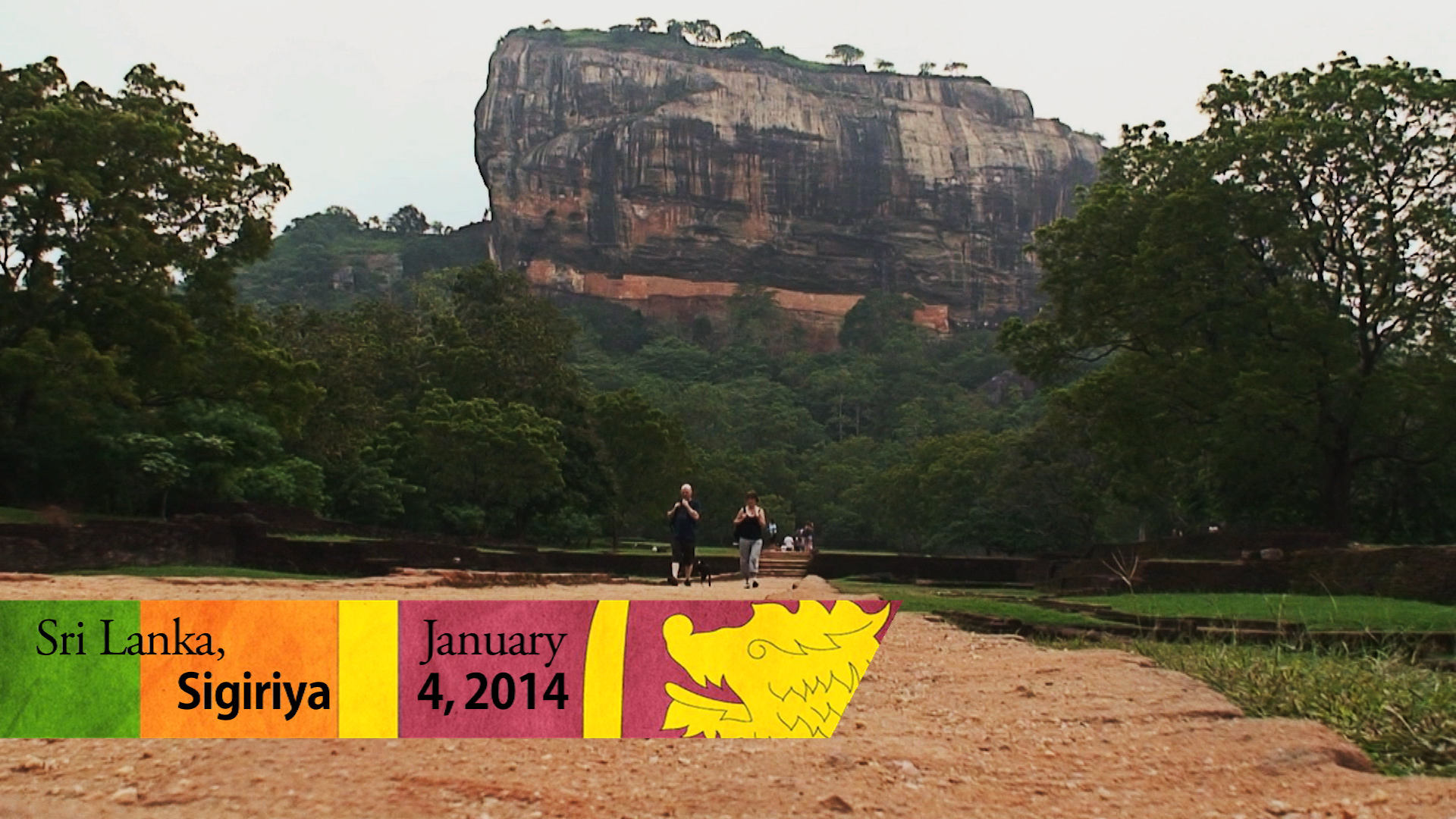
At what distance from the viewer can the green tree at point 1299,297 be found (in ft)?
76.0

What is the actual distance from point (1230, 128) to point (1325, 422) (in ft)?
17.6

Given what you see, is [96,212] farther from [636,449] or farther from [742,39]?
[742,39]

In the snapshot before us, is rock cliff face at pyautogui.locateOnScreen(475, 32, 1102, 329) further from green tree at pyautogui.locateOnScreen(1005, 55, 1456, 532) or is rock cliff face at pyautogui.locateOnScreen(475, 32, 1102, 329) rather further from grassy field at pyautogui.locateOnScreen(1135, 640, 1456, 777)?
grassy field at pyautogui.locateOnScreen(1135, 640, 1456, 777)

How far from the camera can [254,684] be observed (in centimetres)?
464

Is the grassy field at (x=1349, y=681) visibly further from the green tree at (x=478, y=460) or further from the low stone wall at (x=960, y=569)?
the green tree at (x=478, y=460)

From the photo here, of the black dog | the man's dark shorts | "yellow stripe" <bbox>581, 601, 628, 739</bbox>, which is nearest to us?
"yellow stripe" <bbox>581, 601, 628, 739</bbox>

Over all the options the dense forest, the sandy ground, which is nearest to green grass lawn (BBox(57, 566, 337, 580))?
the dense forest

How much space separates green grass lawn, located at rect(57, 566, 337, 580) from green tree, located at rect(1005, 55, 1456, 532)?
1438 centimetres

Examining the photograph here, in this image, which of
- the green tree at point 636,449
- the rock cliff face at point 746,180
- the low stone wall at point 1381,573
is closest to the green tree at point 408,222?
the rock cliff face at point 746,180

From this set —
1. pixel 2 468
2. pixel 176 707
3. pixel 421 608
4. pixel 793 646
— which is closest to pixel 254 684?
pixel 176 707

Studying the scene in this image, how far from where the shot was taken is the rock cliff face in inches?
4582

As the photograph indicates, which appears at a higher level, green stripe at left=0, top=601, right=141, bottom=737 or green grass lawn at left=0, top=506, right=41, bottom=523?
green stripe at left=0, top=601, right=141, bottom=737

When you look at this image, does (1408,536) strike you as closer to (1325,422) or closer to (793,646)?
(1325,422)

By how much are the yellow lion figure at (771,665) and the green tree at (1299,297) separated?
62.4 ft
